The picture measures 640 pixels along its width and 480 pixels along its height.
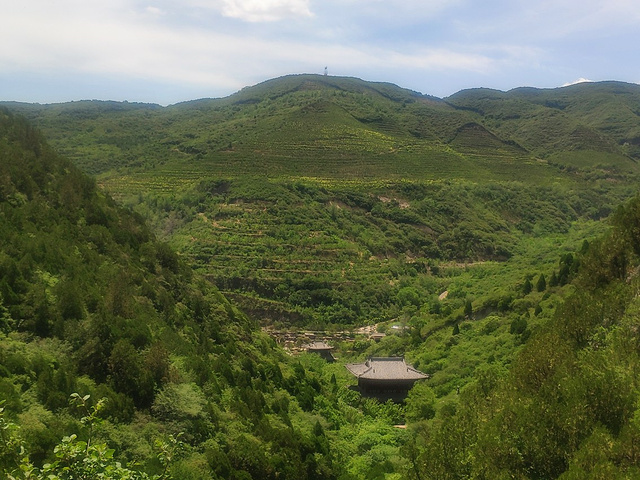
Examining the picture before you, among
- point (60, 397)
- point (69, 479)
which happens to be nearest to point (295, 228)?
point (60, 397)

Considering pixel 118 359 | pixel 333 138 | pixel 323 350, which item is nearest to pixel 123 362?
pixel 118 359

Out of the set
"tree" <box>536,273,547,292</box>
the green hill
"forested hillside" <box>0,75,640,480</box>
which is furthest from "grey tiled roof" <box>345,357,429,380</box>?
"tree" <box>536,273,547,292</box>

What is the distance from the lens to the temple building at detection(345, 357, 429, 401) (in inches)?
1243

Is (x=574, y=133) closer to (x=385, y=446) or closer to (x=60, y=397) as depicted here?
(x=385, y=446)

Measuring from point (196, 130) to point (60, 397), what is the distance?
358 ft

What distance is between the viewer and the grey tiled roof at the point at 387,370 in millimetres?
31688

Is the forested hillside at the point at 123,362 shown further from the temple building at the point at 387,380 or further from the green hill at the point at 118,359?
the temple building at the point at 387,380

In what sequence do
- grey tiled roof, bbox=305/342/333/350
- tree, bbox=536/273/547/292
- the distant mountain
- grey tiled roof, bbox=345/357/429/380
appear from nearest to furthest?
grey tiled roof, bbox=345/357/429/380 < tree, bbox=536/273/547/292 < grey tiled roof, bbox=305/342/333/350 < the distant mountain

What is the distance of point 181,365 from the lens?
62.3 ft

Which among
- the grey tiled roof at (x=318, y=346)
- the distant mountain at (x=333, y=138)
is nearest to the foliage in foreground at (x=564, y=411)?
the grey tiled roof at (x=318, y=346)

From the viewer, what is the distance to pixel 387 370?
32.4 metres

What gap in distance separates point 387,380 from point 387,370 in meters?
1.04

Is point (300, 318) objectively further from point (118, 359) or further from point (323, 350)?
point (118, 359)

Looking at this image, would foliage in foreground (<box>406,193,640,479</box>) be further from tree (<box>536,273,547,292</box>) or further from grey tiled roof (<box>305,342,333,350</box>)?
grey tiled roof (<box>305,342,333,350</box>)
